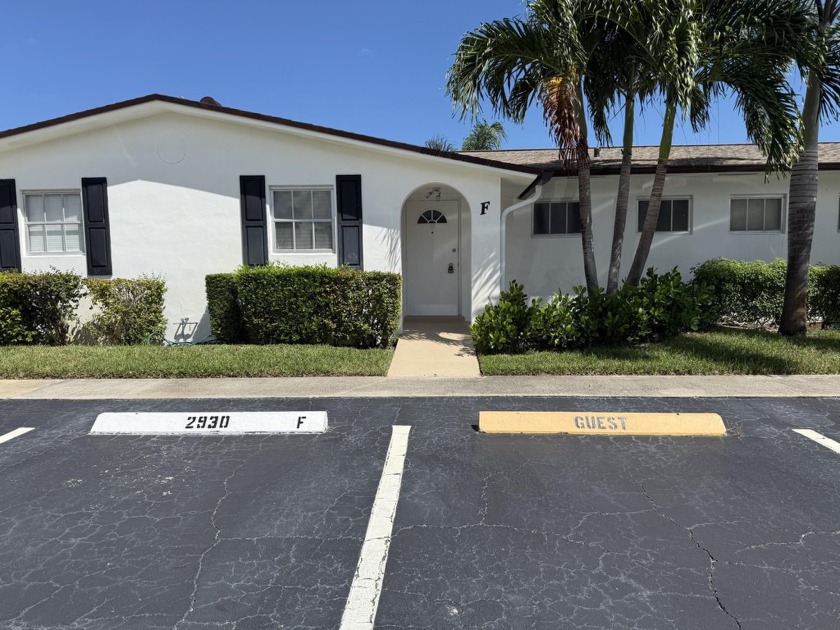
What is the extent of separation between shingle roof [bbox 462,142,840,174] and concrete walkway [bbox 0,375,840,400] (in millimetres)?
5241

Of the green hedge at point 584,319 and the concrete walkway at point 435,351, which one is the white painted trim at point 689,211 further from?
the concrete walkway at point 435,351

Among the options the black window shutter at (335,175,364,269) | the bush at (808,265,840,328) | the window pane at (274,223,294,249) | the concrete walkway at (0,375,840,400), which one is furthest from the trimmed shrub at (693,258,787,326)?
the window pane at (274,223,294,249)

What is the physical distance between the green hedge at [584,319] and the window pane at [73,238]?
25.7 ft

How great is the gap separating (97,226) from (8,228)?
5.68ft

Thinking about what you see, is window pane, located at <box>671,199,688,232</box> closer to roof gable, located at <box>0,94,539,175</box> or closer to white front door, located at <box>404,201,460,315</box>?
roof gable, located at <box>0,94,539,175</box>

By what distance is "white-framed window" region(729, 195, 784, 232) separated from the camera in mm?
11430

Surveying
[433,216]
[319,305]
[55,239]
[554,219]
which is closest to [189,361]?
[319,305]

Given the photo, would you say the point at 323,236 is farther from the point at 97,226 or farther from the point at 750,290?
the point at 750,290

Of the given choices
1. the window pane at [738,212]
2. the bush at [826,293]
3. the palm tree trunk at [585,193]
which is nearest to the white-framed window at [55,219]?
the palm tree trunk at [585,193]

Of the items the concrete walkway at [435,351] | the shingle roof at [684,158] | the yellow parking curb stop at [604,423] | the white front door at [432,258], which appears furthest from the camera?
the white front door at [432,258]

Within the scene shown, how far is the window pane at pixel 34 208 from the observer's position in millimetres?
10289

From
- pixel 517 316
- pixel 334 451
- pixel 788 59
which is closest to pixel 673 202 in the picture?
pixel 788 59

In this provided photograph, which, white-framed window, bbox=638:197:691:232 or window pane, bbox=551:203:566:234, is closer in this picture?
white-framed window, bbox=638:197:691:232

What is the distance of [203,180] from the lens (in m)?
10.1
